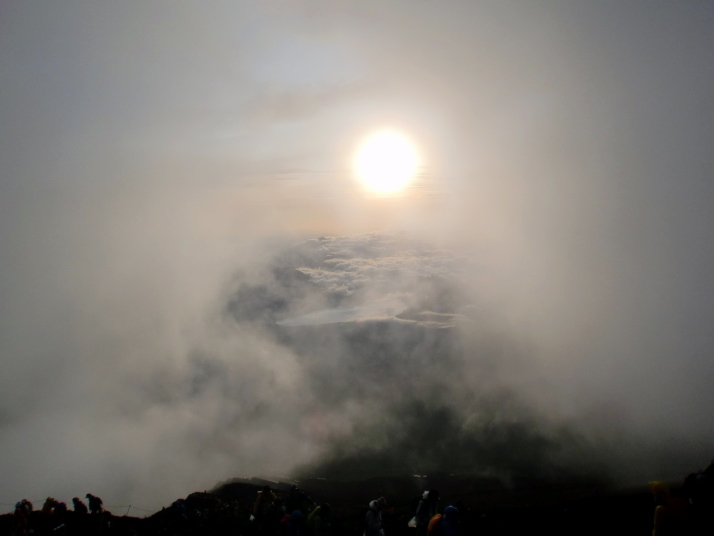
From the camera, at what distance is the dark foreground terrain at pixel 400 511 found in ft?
44.4

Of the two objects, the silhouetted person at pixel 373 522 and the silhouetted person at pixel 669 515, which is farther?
the silhouetted person at pixel 373 522

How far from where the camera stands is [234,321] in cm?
10631

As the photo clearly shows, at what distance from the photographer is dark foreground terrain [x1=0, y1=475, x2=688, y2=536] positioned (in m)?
13.5

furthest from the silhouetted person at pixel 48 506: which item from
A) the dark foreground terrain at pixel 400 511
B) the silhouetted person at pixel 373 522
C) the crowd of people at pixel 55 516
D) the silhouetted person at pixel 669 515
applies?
the silhouetted person at pixel 669 515

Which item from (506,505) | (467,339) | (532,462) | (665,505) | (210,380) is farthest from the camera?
(210,380)

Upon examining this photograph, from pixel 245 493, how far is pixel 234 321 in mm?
81250

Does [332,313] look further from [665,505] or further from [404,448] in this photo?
[665,505]

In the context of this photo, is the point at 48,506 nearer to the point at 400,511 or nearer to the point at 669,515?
the point at 669,515

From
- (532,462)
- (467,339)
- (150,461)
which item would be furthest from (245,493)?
(467,339)

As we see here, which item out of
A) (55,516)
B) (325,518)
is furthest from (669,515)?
(55,516)

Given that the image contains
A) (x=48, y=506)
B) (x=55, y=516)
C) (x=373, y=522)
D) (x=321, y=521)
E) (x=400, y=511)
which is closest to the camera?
(x=373, y=522)

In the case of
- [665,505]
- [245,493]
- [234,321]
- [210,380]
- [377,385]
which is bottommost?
[245,493]

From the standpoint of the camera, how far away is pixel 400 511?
79.0 feet

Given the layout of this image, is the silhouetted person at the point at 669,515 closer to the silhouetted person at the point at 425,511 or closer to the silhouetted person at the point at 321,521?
the silhouetted person at the point at 425,511
